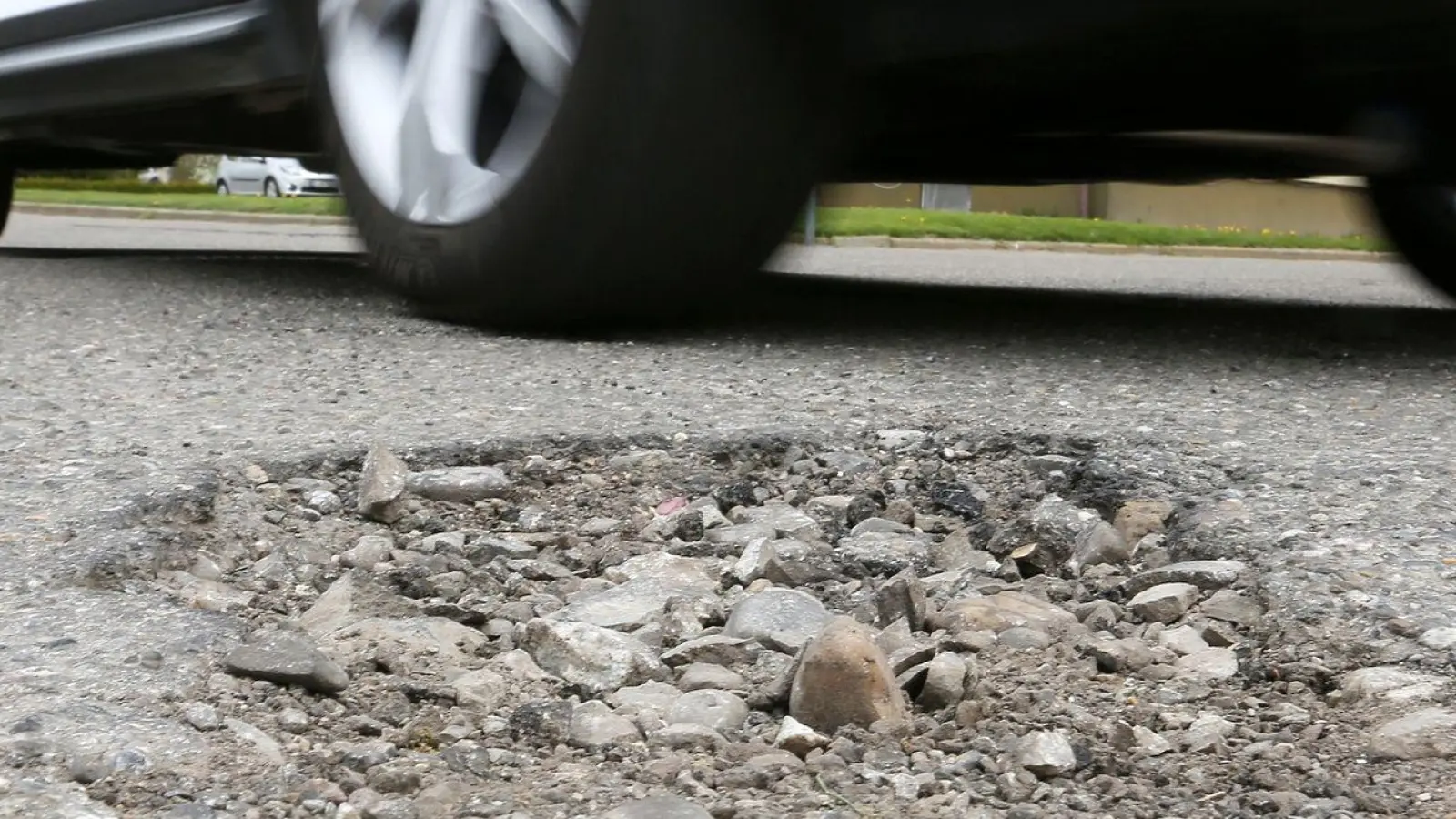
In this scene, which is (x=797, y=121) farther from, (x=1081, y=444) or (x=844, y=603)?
(x=844, y=603)

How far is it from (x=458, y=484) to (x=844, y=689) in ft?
2.59

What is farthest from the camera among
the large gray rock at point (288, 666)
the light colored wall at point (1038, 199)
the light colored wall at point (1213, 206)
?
the light colored wall at point (1038, 199)

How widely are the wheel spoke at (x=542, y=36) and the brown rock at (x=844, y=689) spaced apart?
5.37 feet

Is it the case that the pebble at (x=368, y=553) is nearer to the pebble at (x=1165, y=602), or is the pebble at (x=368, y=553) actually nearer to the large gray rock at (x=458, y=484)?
the large gray rock at (x=458, y=484)

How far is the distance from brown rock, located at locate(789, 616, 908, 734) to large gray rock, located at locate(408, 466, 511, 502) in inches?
28.5

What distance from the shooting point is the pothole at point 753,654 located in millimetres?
1120

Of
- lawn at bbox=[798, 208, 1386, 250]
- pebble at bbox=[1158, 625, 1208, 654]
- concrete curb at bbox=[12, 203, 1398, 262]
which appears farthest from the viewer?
lawn at bbox=[798, 208, 1386, 250]

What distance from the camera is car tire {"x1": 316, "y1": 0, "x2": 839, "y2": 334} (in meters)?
2.57

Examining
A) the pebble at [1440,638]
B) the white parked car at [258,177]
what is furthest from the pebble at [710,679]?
the white parked car at [258,177]

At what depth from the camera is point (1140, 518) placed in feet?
5.81

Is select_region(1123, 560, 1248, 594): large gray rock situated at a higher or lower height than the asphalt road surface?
lower

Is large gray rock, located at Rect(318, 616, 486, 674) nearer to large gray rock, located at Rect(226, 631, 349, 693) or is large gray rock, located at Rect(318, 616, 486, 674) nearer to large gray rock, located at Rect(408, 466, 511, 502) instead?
large gray rock, located at Rect(226, 631, 349, 693)

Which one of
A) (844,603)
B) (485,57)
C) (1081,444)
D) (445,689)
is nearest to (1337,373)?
(1081,444)

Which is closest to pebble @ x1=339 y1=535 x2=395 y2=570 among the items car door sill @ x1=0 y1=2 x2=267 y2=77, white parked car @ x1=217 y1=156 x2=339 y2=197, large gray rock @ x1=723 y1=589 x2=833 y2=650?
large gray rock @ x1=723 y1=589 x2=833 y2=650
